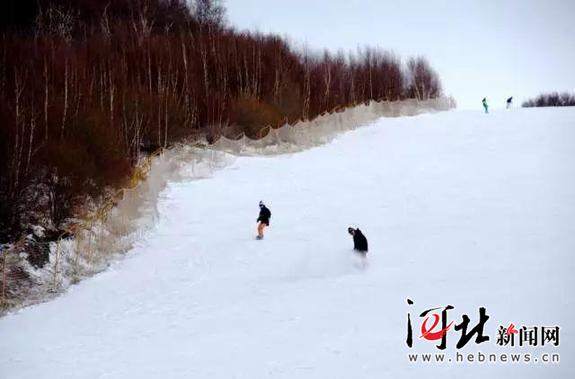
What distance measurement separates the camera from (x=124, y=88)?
27891mm

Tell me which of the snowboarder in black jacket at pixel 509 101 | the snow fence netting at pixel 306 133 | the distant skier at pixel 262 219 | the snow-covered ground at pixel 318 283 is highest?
the snowboarder in black jacket at pixel 509 101

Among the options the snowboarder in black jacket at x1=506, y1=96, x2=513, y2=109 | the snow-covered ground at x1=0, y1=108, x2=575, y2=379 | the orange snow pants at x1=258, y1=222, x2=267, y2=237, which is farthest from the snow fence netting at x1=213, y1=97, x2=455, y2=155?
the orange snow pants at x1=258, y1=222, x2=267, y2=237

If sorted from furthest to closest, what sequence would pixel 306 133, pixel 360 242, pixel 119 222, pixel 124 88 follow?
pixel 306 133, pixel 124 88, pixel 119 222, pixel 360 242

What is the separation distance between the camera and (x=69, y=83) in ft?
86.3

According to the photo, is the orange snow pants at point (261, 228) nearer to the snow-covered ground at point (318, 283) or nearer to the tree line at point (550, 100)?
the snow-covered ground at point (318, 283)

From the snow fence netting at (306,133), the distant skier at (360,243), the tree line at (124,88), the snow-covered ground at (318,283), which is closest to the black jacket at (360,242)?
the distant skier at (360,243)

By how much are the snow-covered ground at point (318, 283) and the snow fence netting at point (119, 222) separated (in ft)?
2.27

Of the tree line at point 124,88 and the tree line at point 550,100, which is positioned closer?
the tree line at point 124,88

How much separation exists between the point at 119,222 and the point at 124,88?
1261cm

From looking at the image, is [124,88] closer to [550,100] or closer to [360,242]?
[360,242]

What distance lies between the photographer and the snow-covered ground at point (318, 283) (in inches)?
367

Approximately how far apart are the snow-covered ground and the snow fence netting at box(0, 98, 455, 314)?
0.69m

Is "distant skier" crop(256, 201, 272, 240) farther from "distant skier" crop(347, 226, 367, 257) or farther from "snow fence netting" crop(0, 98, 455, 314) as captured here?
"snow fence netting" crop(0, 98, 455, 314)

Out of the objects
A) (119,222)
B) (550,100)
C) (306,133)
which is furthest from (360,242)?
(550,100)
